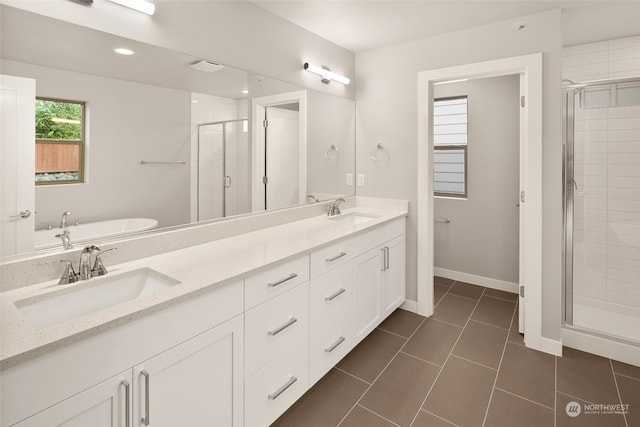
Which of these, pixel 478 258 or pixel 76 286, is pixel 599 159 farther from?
pixel 76 286

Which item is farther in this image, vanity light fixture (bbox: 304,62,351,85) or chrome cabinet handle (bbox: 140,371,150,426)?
vanity light fixture (bbox: 304,62,351,85)

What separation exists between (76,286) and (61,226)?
314mm

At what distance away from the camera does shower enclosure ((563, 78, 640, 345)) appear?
2.48 metres

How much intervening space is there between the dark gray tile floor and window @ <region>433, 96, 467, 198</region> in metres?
1.63

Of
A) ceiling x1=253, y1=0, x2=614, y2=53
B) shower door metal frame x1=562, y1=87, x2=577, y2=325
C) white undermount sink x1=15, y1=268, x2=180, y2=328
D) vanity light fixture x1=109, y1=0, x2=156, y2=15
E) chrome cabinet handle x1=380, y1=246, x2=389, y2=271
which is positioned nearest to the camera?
white undermount sink x1=15, y1=268, x2=180, y2=328

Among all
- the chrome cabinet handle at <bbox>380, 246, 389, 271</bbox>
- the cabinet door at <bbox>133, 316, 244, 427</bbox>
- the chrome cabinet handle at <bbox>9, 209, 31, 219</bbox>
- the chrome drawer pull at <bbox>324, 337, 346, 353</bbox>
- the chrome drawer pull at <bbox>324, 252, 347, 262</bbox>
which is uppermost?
the chrome cabinet handle at <bbox>9, 209, 31, 219</bbox>

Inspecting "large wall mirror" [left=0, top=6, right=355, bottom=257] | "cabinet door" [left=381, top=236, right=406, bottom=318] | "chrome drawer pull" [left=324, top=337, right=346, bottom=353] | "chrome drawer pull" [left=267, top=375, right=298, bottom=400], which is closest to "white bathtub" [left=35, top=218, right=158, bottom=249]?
"large wall mirror" [left=0, top=6, right=355, bottom=257]

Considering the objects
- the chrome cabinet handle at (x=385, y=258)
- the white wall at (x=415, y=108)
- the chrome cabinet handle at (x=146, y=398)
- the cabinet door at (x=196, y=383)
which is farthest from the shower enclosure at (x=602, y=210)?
the chrome cabinet handle at (x=146, y=398)

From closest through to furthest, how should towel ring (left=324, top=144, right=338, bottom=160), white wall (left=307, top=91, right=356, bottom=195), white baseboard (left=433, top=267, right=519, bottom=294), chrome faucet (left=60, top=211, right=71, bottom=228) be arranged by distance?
chrome faucet (left=60, top=211, right=71, bottom=228)
white wall (left=307, top=91, right=356, bottom=195)
towel ring (left=324, top=144, right=338, bottom=160)
white baseboard (left=433, top=267, right=519, bottom=294)

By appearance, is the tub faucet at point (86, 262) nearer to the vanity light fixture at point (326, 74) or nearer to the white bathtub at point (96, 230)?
the white bathtub at point (96, 230)

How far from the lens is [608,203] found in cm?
267

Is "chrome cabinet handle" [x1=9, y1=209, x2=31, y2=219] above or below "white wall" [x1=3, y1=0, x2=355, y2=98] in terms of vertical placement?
below

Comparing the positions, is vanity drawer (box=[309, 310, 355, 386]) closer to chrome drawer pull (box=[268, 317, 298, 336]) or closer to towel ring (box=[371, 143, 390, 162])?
chrome drawer pull (box=[268, 317, 298, 336])

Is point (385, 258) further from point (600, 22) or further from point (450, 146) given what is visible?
point (600, 22)
